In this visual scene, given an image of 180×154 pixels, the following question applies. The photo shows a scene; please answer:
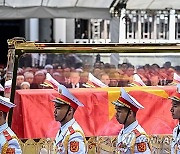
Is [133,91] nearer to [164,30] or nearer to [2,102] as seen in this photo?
[2,102]

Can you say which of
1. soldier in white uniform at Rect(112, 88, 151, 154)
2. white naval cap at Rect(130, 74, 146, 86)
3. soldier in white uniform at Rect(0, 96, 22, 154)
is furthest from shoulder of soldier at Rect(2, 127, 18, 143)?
white naval cap at Rect(130, 74, 146, 86)

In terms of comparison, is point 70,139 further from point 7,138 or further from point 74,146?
point 7,138

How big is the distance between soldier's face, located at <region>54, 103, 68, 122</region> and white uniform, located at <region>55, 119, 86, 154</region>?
0.04 meters

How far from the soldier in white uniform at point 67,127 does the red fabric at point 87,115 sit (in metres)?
0.04

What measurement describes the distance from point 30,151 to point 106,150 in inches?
13.8

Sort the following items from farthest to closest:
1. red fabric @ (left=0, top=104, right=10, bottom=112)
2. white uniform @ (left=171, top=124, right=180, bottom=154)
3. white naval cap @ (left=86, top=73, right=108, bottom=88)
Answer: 1. white naval cap @ (left=86, top=73, right=108, bottom=88)
2. white uniform @ (left=171, top=124, right=180, bottom=154)
3. red fabric @ (left=0, top=104, right=10, bottom=112)

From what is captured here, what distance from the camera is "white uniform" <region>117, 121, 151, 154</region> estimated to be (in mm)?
2191

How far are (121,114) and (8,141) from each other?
516 mm

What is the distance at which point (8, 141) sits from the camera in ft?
7.06

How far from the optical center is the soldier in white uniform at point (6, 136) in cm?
213

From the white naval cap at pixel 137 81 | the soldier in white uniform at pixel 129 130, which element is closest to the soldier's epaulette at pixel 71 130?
the soldier in white uniform at pixel 129 130

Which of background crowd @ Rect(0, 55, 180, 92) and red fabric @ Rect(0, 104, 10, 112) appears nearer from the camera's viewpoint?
red fabric @ Rect(0, 104, 10, 112)

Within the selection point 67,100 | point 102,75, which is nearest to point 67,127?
point 67,100

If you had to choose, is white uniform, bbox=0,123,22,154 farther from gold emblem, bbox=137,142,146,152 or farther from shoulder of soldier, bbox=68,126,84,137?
gold emblem, bbox=137,142,146,152
